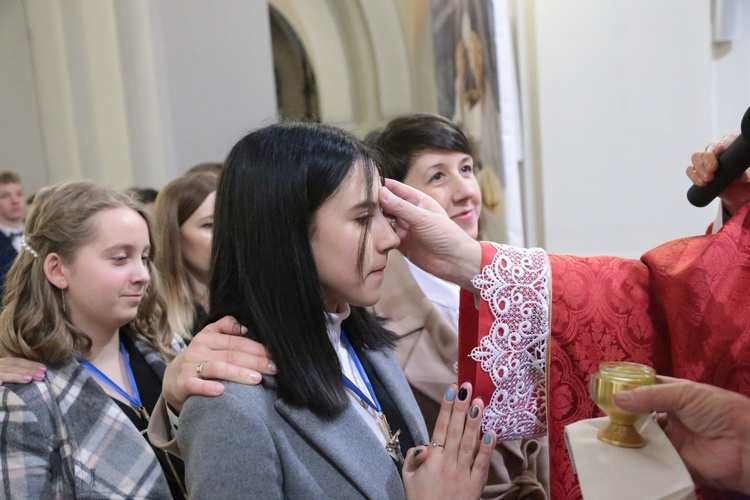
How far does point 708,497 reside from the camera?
1.37 metres

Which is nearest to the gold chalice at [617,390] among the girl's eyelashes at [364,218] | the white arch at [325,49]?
the girl's eyelashes at [364,218]

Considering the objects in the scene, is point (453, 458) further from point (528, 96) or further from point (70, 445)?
point (528, 96)

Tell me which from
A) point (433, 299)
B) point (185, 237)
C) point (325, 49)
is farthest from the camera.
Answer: point (325, 49)

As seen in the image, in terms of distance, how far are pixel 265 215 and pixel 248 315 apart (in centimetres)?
22

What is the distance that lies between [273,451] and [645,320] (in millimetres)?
904

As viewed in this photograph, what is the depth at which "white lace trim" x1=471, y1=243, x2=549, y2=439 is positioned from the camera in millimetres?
1646

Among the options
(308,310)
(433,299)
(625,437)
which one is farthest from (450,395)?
(433,299)

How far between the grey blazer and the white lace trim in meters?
0.35

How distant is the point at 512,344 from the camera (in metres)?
1.65

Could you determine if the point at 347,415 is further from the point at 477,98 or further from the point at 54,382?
the point at 477,98

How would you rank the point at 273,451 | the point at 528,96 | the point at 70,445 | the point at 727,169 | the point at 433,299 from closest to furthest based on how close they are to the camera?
the point at 273,451, the point at 727,169, the point at 70,445, the point at 433,299, the point at 528,96

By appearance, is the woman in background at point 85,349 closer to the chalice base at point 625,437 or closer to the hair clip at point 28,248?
the hair clip at point 28,248

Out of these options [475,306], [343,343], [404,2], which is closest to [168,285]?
[343,343]

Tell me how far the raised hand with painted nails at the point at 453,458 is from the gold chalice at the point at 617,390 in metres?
0.41
